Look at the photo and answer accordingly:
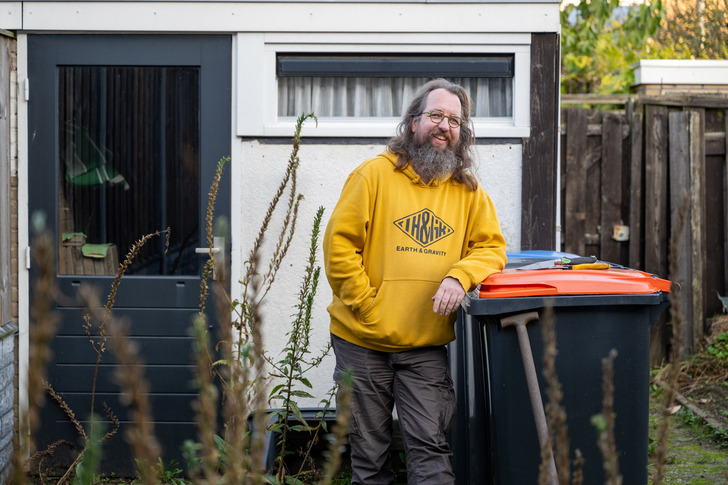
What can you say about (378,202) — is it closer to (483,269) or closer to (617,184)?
(483,269)

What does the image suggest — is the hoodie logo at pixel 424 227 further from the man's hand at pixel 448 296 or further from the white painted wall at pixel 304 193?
the white painted wall at pixel 304 193

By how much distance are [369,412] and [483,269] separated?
0.76m

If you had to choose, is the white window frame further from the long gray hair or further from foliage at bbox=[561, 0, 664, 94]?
foliage at bbox=[561, 0, 664, 94]

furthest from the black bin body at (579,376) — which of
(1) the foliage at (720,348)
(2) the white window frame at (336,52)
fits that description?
(1) the foliage at (720,348)

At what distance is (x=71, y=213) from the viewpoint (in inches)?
179

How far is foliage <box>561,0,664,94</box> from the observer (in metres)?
7.29

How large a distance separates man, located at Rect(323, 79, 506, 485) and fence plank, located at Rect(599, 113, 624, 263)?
3.55 meters

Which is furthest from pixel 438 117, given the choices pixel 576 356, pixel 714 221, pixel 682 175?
pixel 714 221

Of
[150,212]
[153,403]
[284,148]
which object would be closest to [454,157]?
[284,148]

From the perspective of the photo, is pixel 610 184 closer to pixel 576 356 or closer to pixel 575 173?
pixel 575 173

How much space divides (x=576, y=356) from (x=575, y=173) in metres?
3.84

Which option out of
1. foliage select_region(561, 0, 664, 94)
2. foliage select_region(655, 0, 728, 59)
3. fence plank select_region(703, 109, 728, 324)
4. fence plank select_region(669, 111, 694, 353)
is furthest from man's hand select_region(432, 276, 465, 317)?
foliage select_region(655, 0, 728, 59)

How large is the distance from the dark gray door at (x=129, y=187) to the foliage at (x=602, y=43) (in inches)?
169

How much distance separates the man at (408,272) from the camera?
307 centimetres
